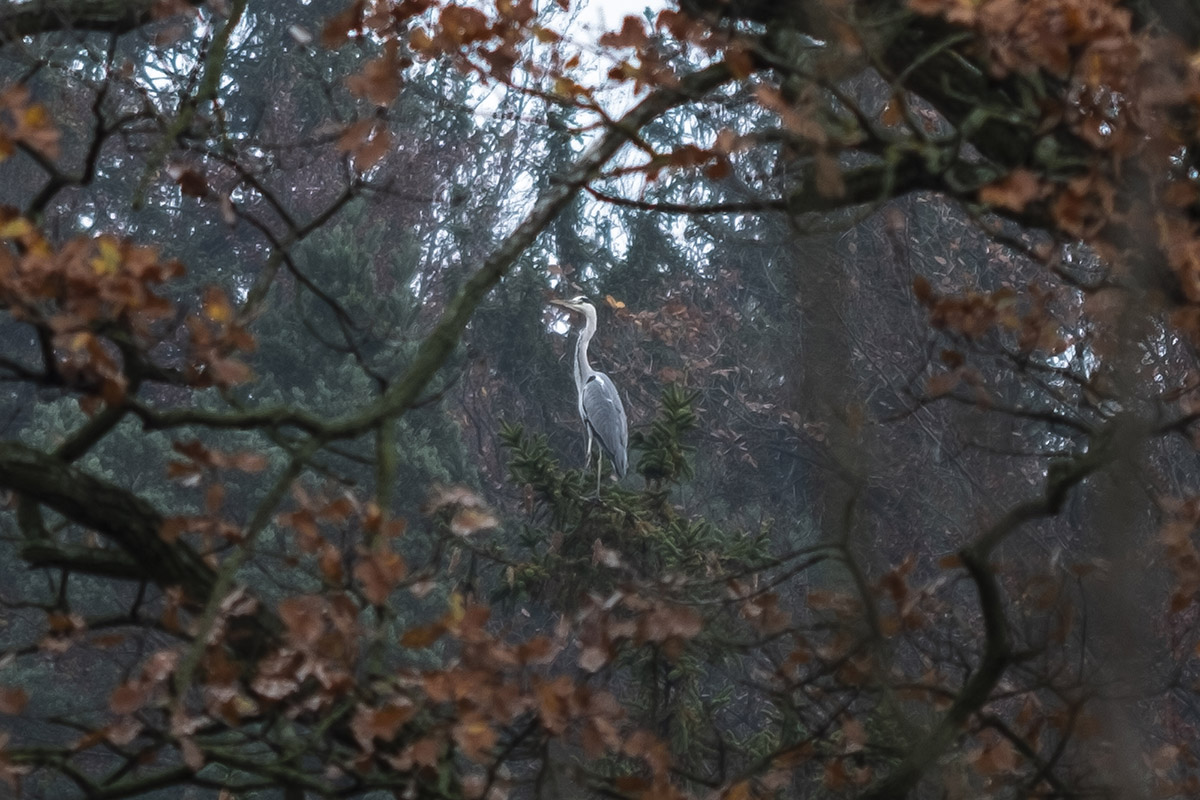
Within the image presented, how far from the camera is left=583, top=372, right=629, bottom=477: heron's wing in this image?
12094 millimetres

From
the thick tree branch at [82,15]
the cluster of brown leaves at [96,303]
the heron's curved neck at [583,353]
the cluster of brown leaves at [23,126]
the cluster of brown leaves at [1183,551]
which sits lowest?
the cluster of brown leaves at [1183,551]

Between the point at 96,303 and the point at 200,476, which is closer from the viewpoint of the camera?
the point at 96,303

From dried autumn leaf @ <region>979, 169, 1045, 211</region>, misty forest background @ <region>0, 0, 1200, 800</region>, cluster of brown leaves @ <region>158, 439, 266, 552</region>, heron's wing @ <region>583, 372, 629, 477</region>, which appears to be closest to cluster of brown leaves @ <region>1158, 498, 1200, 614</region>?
misty forest background @ <region>0, 0, 1200, 800</region>

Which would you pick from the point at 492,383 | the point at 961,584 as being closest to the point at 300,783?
the point at 961,584

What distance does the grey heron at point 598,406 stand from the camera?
1210cm

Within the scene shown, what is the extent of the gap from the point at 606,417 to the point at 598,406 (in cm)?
13

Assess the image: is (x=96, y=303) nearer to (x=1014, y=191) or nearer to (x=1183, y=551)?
(x=1014, y=191)

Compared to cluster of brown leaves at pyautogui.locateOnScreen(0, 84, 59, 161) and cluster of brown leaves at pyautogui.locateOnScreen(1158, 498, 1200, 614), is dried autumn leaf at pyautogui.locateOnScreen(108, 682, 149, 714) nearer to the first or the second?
cluster of brown leaves at pyautogui.locateOnScreen(0, 84, 59, 161)

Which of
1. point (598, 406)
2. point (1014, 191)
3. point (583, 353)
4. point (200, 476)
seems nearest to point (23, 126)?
point (200, 476)

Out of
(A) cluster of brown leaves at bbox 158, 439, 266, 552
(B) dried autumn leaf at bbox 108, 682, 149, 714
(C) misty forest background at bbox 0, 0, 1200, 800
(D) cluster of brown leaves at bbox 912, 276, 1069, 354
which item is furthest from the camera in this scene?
(D) cluster of brown leaves at bbox 912, 276, 1069, 354

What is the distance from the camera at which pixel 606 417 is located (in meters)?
12.2

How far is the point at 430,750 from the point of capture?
2.46 meters

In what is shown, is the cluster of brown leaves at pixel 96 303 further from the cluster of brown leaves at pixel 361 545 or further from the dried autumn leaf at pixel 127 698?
the dried autumn leaf at pixel 127 698

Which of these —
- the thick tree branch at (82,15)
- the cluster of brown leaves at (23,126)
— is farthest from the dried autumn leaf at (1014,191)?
the thick tree branch at (82,15)
